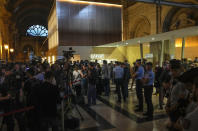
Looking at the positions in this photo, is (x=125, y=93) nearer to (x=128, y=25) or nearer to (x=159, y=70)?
(x=159, y=70)

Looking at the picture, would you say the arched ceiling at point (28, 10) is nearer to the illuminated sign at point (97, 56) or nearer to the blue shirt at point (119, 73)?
the illuminated sign at point (97, 56)

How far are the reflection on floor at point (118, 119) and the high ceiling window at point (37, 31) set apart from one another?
126 ft

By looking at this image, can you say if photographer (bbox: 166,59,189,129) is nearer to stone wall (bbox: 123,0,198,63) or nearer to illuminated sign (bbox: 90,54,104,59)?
stone wall (bbox: 123,0,198,63)

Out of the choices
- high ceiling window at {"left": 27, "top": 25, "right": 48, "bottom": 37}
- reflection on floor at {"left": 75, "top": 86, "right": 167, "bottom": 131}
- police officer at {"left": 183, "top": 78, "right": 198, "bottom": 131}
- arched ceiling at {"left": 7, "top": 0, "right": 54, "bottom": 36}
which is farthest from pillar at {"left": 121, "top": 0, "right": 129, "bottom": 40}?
high ceiling window at {"left": 27, "top": 25, "right": 48, "bottom": 37}

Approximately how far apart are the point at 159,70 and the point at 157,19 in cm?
1104

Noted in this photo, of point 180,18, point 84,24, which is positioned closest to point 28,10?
point 84,24

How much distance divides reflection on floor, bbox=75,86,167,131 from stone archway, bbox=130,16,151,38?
1477cm

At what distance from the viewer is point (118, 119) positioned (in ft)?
14.7

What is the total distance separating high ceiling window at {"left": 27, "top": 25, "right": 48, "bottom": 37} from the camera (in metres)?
38.8

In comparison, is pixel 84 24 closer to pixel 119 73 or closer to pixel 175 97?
pixel 119 73

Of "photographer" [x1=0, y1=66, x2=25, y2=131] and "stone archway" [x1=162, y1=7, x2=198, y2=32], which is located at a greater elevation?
"stone archway" [x1=162, y1=7, x2=198, y2=32]

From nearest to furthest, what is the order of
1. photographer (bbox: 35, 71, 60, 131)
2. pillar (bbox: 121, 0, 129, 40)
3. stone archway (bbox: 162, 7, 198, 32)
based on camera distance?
1. photographer (bbox: 35, 71, 60, 131)
2. stone archway (bbox: 162, 7, 198, 32)
3. pillar (bbox: 121, 0, 129, 40)

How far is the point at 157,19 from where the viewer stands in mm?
15484

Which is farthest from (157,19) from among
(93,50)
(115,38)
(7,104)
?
(7,104)
